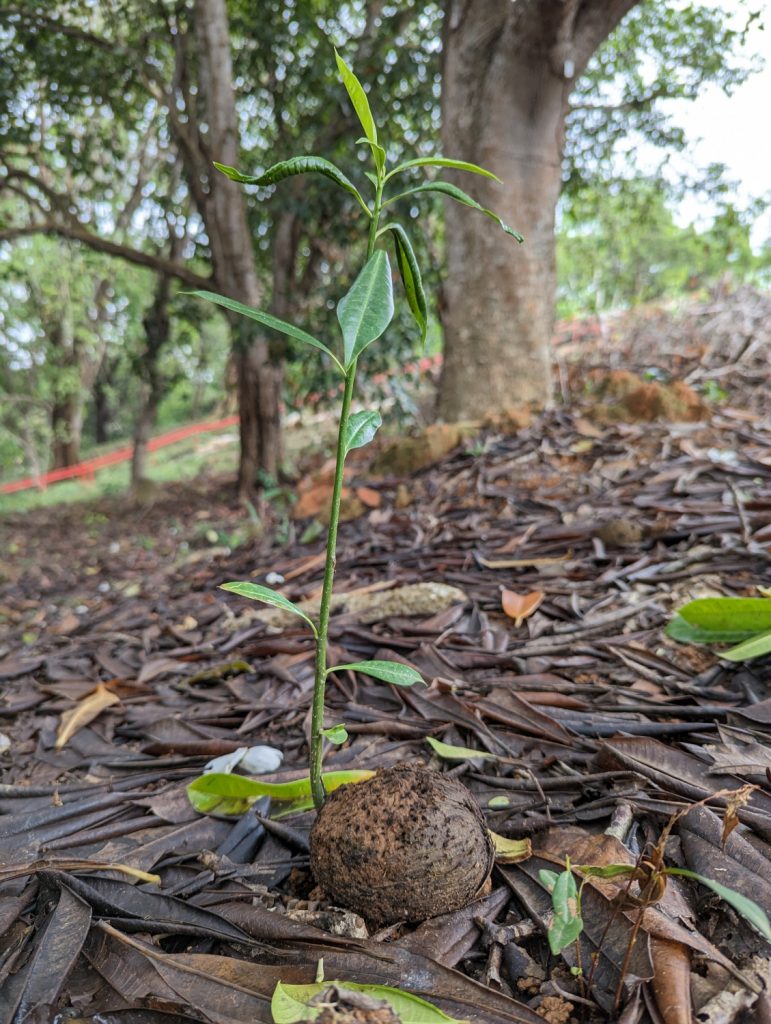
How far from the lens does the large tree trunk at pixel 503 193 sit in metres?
3.62

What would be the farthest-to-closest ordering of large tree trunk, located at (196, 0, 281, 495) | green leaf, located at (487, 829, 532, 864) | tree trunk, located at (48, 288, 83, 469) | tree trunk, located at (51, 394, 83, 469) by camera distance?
tree trunk, located at (51, 394, 83, 469), tree trunk, located at (48, 288, 83, 469), large tree trunk, located at (196, 0, 281, 495), green leaf, located at (487, 829, 532, 864)

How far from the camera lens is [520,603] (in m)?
1.81

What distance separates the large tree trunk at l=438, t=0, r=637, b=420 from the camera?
3615 mm

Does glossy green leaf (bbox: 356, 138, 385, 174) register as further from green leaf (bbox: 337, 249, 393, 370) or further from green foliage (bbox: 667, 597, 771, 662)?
green foliage (bbox: 667, 597, 771, 662)

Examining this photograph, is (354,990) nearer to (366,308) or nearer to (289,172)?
(366,308)

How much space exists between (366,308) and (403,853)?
65cm

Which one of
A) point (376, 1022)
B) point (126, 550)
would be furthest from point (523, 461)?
point (126, 550)

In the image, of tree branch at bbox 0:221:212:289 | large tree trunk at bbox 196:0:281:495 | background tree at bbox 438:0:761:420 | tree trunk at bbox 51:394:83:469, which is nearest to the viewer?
background tree at bbox 438:0:761:420

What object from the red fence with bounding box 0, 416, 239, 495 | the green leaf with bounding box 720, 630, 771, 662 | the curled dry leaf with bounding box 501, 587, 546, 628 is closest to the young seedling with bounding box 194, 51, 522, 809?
the green leaf with bounding box 720, 630, 771, 662

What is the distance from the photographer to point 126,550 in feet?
16.6

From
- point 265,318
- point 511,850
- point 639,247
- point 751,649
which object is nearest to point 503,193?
point 751,649

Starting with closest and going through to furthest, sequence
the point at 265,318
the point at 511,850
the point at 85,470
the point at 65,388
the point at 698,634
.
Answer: the point at 265,318 → the point at 511,850 → the point at 698,634 → the point at 65,388 → the point at 85,470

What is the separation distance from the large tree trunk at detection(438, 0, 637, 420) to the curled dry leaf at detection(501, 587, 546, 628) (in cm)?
201

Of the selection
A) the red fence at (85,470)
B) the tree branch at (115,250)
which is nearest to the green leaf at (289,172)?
the tree branch at (115,250)
